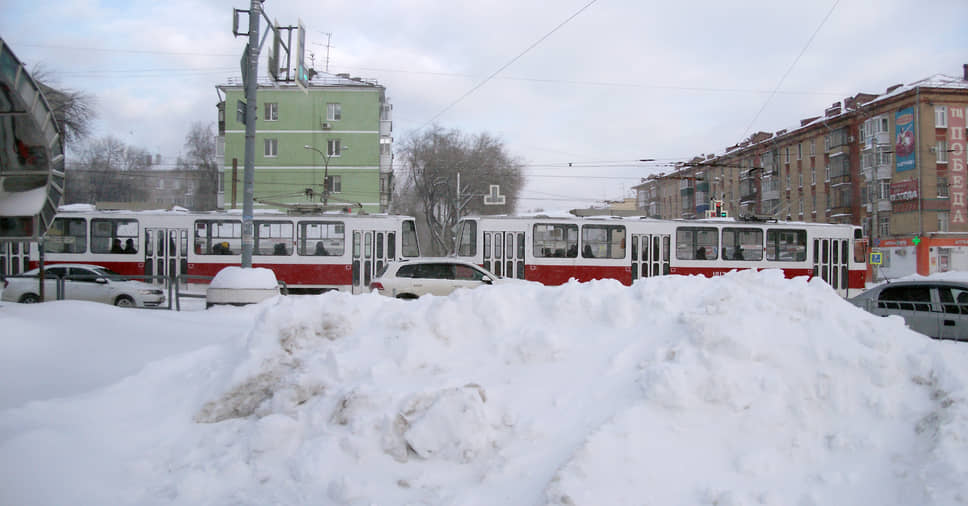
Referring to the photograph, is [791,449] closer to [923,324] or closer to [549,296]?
[549,296]

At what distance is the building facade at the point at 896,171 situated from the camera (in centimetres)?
4188

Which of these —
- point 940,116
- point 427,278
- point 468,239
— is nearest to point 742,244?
point 468,239

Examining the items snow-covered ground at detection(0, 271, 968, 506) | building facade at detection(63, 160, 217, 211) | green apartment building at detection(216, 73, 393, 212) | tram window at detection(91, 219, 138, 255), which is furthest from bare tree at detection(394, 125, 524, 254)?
snow-covered ground at detection(0, 271, 968, 506)

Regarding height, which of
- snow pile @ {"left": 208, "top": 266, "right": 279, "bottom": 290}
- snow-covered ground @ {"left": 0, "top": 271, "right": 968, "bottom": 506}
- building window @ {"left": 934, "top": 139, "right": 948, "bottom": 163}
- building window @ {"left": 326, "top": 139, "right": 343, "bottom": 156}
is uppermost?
building window @ {"left": 326, "top": 139, "right": 343, "bottom": 156}

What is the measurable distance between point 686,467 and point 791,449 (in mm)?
785

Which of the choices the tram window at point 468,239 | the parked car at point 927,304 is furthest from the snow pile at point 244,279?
the parked car at point 927,304

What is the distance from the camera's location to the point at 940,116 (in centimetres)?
4256

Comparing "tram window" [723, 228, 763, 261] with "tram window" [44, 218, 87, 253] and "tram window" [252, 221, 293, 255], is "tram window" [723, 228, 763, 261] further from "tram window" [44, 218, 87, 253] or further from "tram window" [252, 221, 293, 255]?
"tram window" [44, 218, 87, 253]

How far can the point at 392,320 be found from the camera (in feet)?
18.3

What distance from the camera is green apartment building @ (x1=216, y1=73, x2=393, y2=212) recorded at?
4475 cm

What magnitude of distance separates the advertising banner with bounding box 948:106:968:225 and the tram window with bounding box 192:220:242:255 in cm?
4754

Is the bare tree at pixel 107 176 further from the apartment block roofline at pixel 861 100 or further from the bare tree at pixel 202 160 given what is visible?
the apartment block roofline at pixel 861 100

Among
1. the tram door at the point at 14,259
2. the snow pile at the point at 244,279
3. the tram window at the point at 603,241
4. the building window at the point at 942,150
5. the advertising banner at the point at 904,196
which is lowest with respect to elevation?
the snow pile at the point at 244,279

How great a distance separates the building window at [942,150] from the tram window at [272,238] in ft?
150
